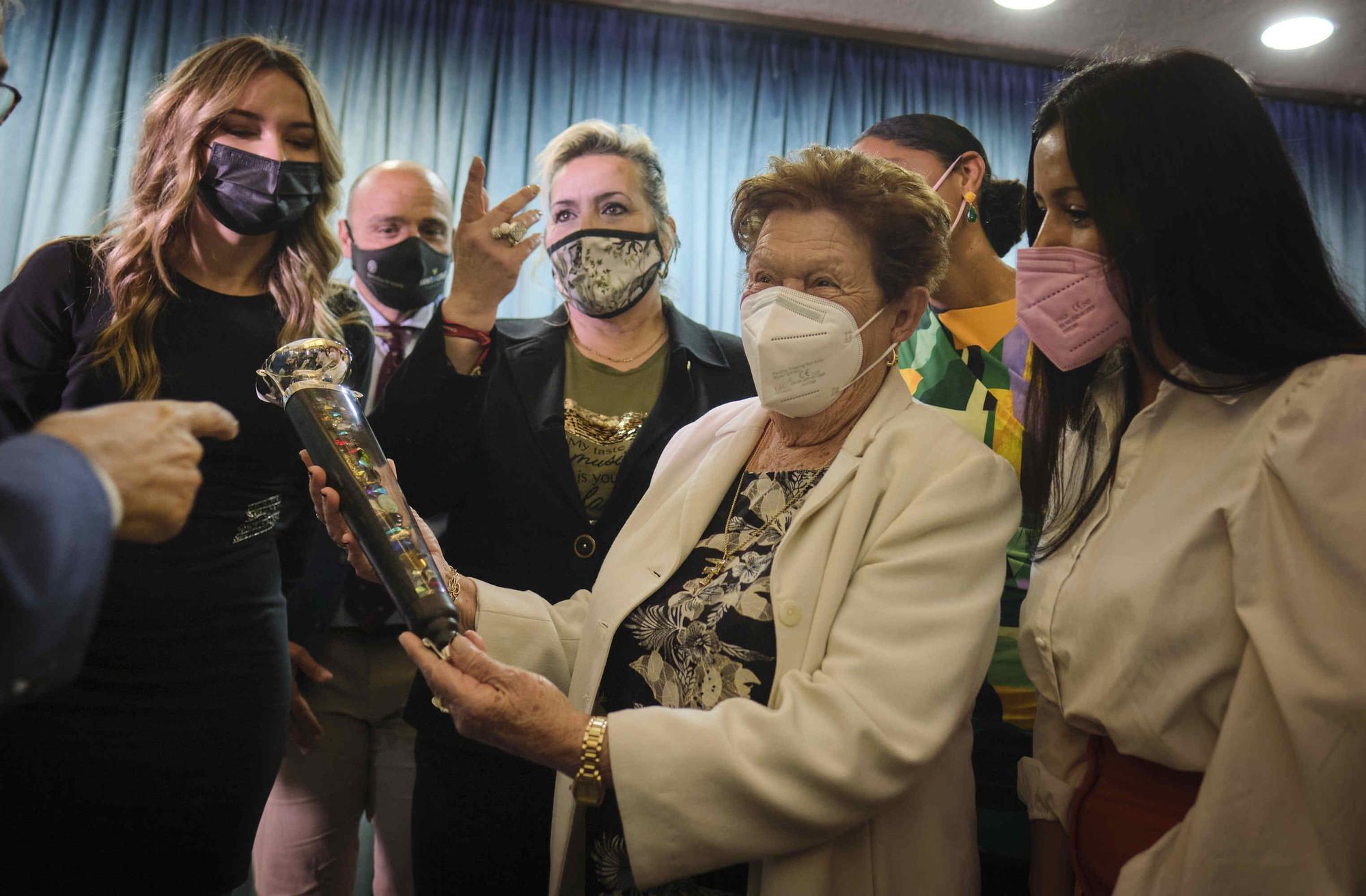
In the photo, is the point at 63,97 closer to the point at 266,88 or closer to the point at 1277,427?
the point at 266,88

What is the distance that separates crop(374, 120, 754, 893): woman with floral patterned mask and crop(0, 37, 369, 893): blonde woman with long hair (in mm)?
284

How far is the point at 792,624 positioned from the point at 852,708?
0.16 meters

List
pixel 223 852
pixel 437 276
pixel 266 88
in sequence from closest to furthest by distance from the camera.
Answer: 1. pixel 223 852
2. pixel 266 88
3. pixel 437 276

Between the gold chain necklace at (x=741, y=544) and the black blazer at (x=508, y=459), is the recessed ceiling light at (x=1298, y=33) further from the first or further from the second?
the gold chain necklace at (x=741, y=544)

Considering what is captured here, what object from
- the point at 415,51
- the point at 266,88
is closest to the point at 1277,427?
the point at 266,88

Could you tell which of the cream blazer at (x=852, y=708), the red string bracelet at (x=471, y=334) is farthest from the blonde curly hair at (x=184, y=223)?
the cream blazer at (x=852, y=708)

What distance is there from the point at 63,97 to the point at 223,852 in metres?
2.72

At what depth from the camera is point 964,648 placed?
1.18m

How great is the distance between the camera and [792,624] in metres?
1.26

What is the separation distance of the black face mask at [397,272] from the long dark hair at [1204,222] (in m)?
1.86

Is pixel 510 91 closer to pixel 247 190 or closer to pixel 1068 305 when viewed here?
pixel 247 190

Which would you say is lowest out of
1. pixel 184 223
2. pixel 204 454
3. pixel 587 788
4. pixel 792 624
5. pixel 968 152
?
pixel 587 788

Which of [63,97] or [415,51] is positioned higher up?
[415,51]

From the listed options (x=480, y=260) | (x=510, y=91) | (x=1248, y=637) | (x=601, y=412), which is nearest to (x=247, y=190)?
(x=480, y=260)
